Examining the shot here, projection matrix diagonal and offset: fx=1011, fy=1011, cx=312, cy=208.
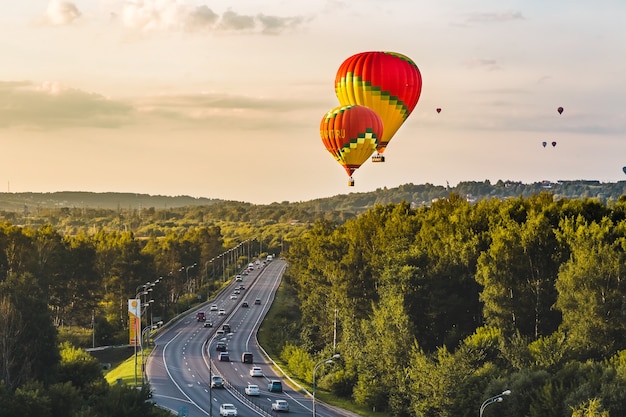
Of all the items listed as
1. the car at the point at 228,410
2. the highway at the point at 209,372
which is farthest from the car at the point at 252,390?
the car at the point at 228,410

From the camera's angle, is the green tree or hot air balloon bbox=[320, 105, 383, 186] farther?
hot air balloon bbox=[320, 105, 383, 186]

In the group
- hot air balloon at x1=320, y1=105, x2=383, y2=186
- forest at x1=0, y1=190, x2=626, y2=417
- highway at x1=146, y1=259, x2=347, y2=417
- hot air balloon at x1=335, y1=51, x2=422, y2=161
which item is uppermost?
hot air balloon at x1=335, y1=51, x2=422, y2=161

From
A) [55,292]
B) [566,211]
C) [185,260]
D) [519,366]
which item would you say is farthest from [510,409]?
[185,260]

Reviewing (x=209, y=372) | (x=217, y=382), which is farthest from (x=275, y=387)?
(x=209, y=372)

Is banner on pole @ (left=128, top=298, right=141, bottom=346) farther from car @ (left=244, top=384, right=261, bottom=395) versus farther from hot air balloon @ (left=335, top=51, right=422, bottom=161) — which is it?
hot air balloon @ (left=335, top=51, right=422, bottom=161)

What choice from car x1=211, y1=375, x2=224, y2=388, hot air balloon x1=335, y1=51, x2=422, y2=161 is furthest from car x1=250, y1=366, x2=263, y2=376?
hot air balloon x1=335, y1=51, x2=422, y2=161

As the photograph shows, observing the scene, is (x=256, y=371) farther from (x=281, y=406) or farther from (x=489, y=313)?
(x=489, y=313)
